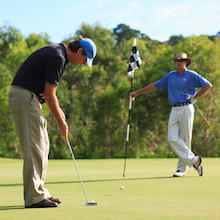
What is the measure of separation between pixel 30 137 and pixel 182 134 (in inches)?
185

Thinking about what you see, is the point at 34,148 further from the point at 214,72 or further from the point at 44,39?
the point at 44,39

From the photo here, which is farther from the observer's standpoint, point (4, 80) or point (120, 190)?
point (4, 80)

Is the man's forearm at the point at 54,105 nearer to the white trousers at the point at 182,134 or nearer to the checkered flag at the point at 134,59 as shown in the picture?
the white trousers at the point at 182,134

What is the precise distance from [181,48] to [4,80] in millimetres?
10173

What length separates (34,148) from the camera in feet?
15.0

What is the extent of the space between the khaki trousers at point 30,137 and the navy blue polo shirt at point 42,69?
3.1 inches

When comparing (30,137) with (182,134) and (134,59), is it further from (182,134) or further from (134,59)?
(134,59)

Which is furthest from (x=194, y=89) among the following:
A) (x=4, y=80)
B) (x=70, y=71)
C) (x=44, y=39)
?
(x=44, y=39)

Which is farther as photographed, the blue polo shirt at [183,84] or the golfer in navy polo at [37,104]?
the blue polo shirt at [183,84]

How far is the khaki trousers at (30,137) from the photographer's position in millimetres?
4531

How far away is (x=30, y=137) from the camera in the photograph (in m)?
4.60

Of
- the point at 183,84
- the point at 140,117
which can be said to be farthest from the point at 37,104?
the point at 140,117

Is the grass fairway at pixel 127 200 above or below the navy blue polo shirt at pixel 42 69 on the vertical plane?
below

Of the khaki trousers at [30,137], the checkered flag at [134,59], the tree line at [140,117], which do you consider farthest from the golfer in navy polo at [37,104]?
Answer: the tree line at [140,117]
